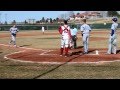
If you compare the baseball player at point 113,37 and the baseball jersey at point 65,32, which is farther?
the baseball player at point 113,37

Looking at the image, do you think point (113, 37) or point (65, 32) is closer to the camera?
point (65, 32)

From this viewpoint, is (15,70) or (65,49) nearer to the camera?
(15,70)

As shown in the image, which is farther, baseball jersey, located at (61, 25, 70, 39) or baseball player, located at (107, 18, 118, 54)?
baseball player, located at (107, 18, 118, 54)

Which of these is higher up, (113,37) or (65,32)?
(65,32)
